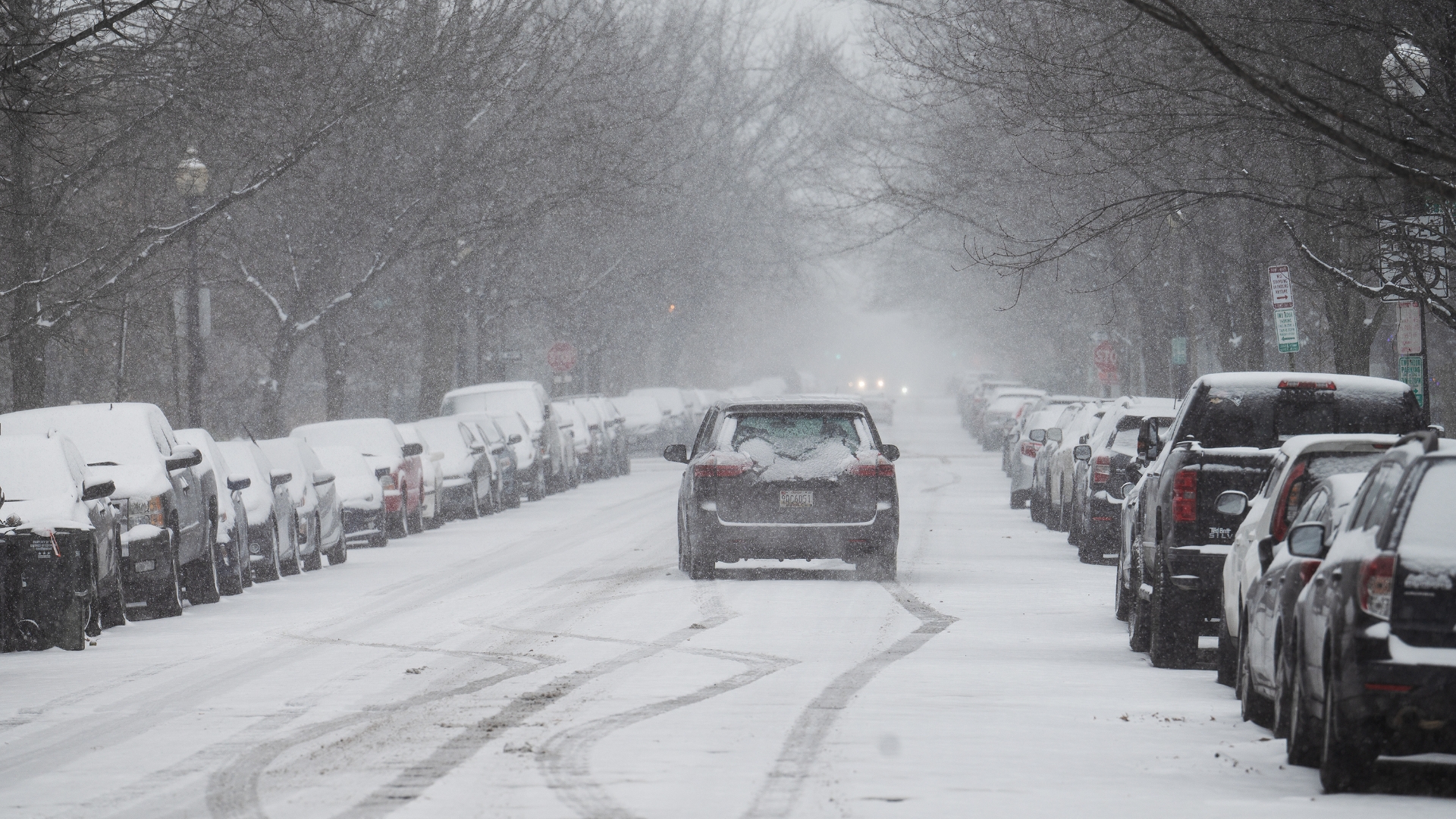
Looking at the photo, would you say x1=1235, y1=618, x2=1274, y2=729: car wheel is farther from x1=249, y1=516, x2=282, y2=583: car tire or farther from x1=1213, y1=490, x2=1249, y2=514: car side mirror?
x1=249, y1=516, x2=282, y2=583: car tire

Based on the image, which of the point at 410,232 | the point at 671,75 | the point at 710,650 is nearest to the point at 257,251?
the point at 410,232

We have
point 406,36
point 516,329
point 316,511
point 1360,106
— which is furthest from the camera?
point 516,329

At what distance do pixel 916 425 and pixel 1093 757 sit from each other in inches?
3351

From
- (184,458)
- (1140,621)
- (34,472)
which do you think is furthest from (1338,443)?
(184,458)

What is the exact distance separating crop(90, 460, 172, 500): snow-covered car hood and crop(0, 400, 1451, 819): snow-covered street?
3.68 ft

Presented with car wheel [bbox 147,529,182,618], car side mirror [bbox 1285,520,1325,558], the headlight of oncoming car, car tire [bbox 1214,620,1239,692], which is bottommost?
car tire [bbox 1214,620,1239,692]

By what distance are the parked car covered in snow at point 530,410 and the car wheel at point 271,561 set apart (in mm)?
17009

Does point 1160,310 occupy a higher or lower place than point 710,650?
higher

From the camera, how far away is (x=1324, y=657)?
8.91 meters

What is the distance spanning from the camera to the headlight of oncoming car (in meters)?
18.2

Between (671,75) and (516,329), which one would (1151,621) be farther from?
(516,329)

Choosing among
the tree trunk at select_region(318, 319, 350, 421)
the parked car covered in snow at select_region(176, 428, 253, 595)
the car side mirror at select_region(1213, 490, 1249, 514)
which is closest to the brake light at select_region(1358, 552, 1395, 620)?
the car side mirror at select_region(1213, 490, 1249, 514)

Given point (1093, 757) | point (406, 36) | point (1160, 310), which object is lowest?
point (1093, 757)

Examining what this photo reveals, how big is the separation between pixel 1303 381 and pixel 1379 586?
580cm
